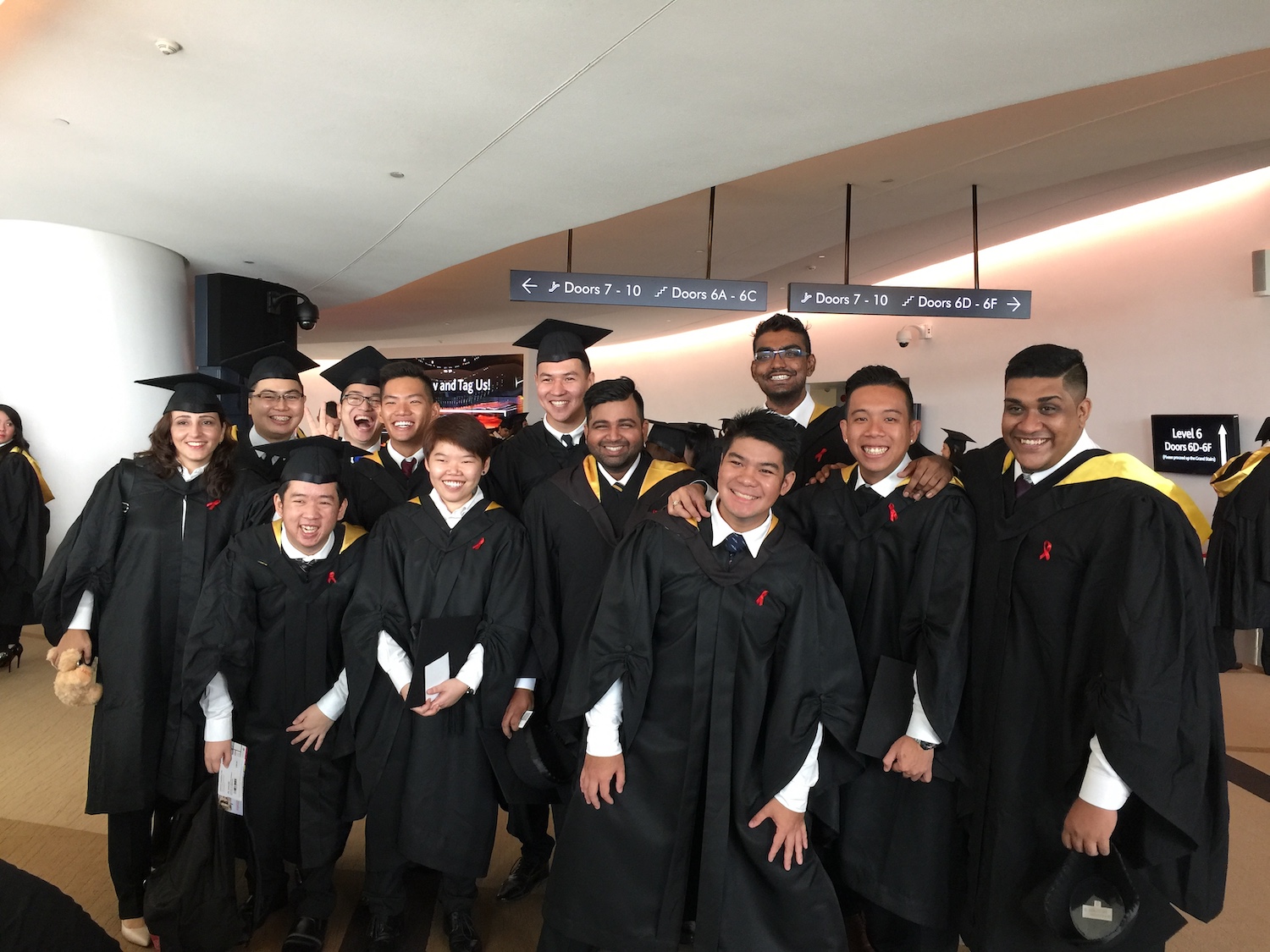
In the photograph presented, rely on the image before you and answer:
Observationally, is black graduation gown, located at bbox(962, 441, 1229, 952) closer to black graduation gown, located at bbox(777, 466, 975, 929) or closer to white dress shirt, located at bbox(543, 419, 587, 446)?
black graduation gown, located at bbox(777, 466, 975, 929)

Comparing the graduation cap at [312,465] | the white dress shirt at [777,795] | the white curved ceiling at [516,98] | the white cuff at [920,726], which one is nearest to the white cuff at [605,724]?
the white dress shirt at [777,795]

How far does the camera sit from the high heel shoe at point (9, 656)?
5.68 m

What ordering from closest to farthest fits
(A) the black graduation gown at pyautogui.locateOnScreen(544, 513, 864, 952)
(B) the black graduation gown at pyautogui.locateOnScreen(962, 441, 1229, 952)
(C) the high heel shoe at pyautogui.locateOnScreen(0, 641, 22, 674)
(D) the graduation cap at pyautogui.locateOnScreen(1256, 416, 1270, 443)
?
(B) the black graduation gown at pyautogui.locateOnScreen(962, 441, 1229, 952)
(A) the black graduation gown at pyautogui.locateOnScreen(544, 513, 864, 952)
(D) the graduation cap at pyautogui.locateOnScreen(1256, 416, 1270, 443)
(C) the high heel shoe at pyautogui.locateOnScreen(0, 641, 22, 674)

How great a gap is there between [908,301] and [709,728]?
225 inches

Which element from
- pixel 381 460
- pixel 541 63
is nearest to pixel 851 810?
pixel 381 460

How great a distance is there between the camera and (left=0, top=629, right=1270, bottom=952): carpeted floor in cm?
276

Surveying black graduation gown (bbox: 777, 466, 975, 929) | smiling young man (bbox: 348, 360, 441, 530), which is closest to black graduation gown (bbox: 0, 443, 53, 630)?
smiling young man (bbox: 348, 360, 441, 530)

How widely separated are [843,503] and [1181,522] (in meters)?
0.87

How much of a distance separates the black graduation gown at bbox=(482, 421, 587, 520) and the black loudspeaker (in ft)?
16.8

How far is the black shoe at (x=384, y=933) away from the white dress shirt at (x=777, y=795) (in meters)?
1.09

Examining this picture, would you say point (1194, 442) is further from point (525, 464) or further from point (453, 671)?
point (453, 671)

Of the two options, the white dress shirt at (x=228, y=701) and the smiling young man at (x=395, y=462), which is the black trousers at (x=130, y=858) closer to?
the white dress shirt at (x=228, y=701)

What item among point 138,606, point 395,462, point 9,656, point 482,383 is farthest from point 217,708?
point 482,383

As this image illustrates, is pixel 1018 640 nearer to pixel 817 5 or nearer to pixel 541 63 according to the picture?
pixel 817 5
